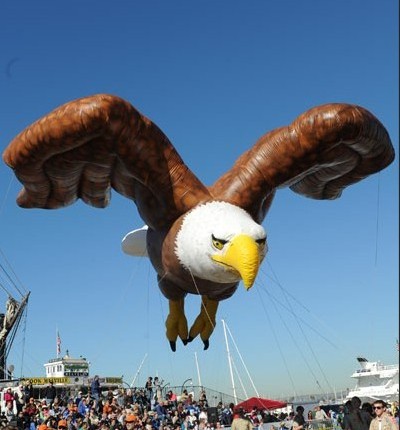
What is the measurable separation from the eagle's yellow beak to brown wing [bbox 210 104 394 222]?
1.08 meters

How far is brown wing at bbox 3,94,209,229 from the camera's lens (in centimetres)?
789

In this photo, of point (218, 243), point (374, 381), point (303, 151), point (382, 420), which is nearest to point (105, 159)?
point (218, 243)

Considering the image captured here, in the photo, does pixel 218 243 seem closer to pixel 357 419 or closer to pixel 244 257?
pixel 244 257

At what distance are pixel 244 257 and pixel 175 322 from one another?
8.50 feet

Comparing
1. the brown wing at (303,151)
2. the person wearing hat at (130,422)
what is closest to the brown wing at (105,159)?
the brown wing at (303,151)

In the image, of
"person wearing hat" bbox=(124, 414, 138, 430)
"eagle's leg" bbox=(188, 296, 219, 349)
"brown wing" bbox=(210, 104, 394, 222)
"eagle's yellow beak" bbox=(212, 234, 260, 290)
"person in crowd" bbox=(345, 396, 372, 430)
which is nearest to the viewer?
"eagle's yellow beak" bbox=(212, 234, 260, 290)

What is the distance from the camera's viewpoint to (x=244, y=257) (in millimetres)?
7590

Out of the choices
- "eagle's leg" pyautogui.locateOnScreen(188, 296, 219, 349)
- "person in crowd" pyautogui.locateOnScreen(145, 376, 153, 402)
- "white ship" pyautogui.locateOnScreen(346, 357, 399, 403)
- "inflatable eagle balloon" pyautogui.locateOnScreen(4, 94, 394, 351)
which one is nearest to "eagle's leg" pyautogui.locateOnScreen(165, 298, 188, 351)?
"inflatable eagle balloon" pyautogui.locateOnScreen(4, 94, 394, 351)

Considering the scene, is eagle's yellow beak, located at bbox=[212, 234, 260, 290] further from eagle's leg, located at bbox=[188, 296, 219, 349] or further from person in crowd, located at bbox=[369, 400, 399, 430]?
person in crowd, located at bbox=[369, 400, 399, 430]

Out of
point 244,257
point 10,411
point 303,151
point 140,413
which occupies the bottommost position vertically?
point 140,413

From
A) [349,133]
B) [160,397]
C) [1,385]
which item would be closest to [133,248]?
[349,133]

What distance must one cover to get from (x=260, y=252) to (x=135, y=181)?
7.76ft

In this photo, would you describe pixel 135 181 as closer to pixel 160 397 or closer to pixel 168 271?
pixel 168 271

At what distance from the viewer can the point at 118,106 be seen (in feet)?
26.5
